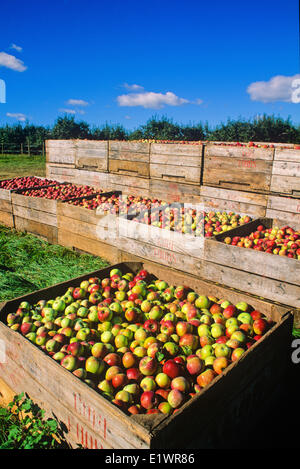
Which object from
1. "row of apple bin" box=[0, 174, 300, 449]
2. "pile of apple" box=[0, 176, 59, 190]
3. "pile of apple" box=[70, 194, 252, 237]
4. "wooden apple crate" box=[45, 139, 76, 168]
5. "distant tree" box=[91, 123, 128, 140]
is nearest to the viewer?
"row of apple bin" box=[0, 174, 300, 449]

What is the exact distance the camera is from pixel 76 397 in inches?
87.5

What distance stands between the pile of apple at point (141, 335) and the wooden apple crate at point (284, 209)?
2.94m

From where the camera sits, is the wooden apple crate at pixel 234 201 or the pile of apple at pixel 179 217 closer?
the pile of apple at pixel 179 217

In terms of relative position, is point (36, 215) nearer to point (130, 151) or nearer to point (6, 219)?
point (6, 219)

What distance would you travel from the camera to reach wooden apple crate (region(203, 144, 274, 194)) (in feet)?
19.9

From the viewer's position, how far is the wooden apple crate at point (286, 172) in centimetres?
565

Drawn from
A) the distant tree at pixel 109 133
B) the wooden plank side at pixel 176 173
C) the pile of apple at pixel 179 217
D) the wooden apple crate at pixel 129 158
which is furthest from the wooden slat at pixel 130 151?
the distant tree at pixel 109 133

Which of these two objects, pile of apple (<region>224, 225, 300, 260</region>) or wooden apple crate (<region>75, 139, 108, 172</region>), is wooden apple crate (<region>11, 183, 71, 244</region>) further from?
pile of apple (<region>224, 225, 300, 260</region>)

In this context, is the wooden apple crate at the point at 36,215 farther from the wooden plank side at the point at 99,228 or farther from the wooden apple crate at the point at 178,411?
the wooden apple crate at the point at 178,411

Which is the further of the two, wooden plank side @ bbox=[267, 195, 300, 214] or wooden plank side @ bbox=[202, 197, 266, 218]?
wooden plank side @ bbox=[202, 197, 266, 218]

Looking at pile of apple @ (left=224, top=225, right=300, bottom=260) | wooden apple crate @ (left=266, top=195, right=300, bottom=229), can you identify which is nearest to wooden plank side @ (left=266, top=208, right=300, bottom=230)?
wooden apple crate @ (left=266, top=195, right=300, bottom=229)

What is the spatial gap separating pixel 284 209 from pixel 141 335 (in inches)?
157
